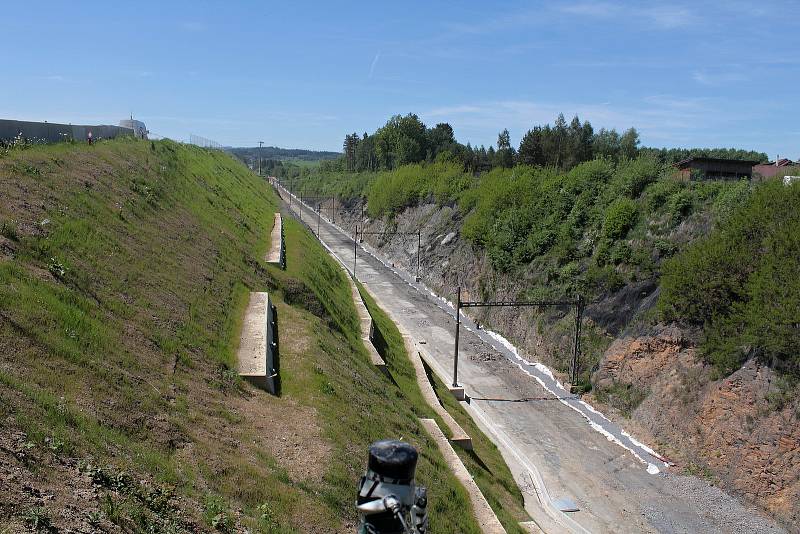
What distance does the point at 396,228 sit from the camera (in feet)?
293

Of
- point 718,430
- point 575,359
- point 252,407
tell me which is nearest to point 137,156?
point 252,407

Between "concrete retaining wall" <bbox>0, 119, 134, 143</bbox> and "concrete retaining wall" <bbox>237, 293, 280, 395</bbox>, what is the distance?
1148 cm

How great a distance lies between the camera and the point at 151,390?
487 inches

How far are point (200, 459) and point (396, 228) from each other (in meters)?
78.9

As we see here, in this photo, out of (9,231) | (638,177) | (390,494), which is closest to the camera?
(390,494)

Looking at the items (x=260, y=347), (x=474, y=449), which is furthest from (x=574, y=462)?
(x=260, y=347)

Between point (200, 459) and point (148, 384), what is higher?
point (148, 384)

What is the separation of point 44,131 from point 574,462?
2736 cm

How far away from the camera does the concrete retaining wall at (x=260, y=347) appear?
16.5m

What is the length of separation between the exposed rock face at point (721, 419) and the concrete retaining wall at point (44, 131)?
30.6 metres

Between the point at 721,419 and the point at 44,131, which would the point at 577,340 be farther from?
the point at 44,131

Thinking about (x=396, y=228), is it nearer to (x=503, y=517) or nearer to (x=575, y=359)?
(x=575, y=359)

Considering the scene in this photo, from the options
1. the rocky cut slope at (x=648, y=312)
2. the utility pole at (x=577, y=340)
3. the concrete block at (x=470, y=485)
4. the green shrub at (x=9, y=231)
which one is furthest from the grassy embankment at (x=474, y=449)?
the green shrub at (x=9, y=231)

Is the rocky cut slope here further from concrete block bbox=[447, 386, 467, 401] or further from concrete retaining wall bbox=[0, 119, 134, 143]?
concrete retaining wall bbox=[0, 119, 134, 143]
